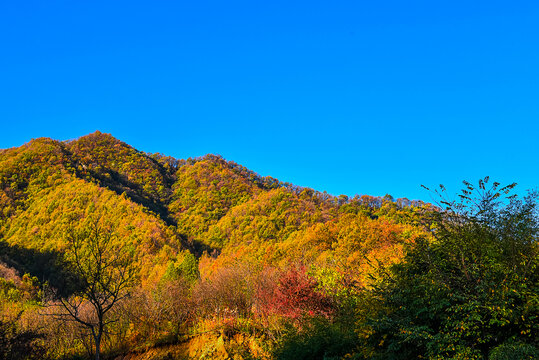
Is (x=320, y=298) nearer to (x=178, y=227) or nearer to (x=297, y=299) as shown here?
(x=297, y=299)

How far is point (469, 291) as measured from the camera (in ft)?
26.7

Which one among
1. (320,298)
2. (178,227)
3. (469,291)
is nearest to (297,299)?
(320,298)

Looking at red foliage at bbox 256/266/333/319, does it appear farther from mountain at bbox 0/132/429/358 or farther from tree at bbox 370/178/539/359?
tree at bbox 370/178/539/359

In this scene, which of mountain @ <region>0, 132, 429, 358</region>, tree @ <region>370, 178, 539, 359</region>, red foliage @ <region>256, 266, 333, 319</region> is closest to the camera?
tree @ <region>370, 178, 539, 359</region>

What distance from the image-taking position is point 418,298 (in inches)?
355

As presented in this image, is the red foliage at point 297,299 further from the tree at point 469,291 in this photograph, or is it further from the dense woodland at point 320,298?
the tree at point 469,291

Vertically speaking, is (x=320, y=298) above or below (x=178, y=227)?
below

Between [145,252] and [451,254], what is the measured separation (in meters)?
58.5

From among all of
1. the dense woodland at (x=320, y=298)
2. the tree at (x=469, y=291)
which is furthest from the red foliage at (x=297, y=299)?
the tree at (x=469, y=291)

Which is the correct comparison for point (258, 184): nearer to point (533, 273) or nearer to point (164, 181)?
point (164, 181)

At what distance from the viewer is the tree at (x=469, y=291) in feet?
24.8

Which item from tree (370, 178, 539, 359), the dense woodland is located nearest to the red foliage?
the dense woodland

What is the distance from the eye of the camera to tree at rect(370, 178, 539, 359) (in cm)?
757

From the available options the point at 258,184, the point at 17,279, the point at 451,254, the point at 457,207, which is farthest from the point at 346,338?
the point at 258,184
